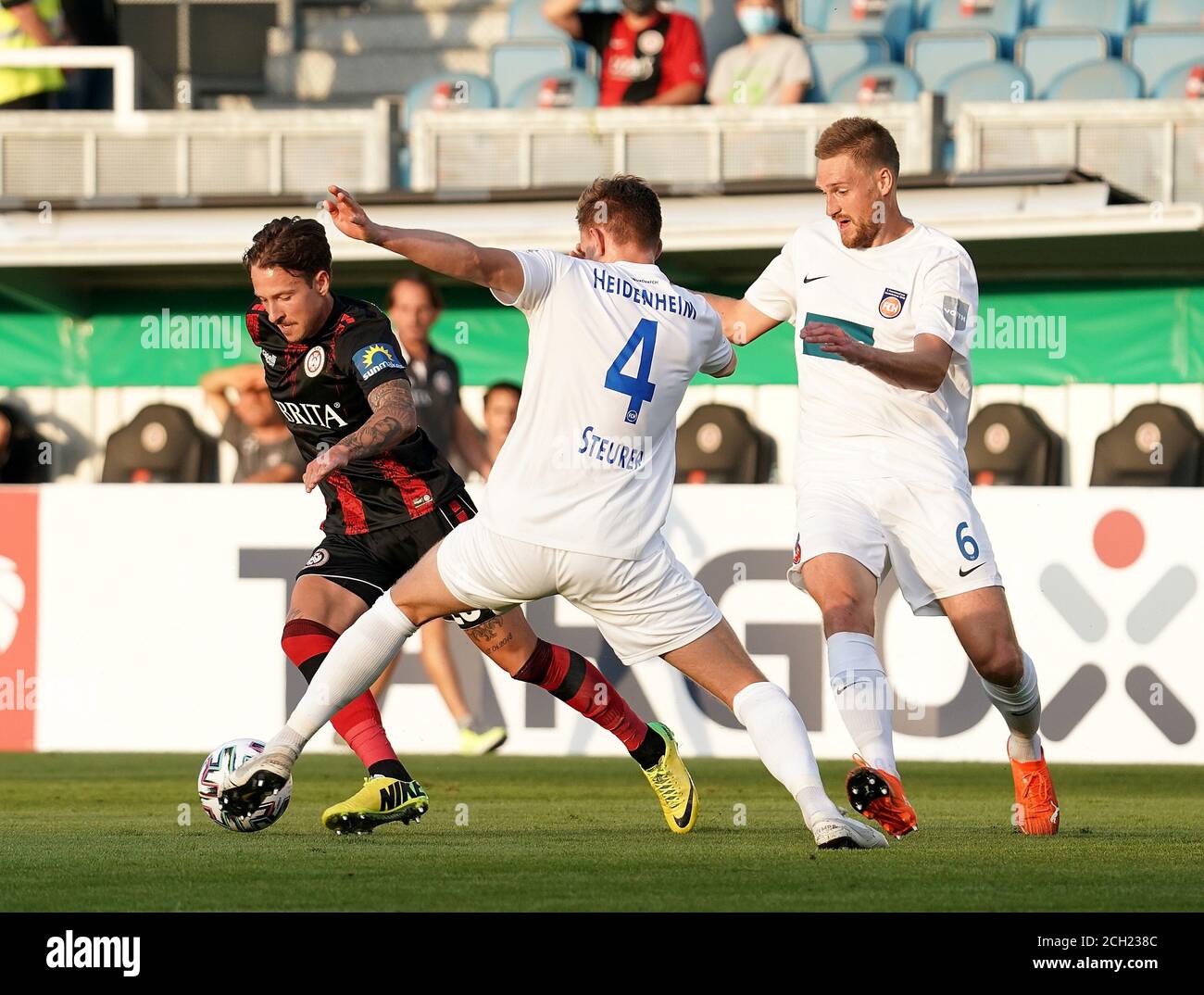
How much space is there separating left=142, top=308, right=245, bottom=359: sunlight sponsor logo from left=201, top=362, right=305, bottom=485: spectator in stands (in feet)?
4.10

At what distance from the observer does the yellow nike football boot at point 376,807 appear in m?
6.55

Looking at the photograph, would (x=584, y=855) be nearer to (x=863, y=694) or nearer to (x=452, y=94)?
(x=863, y=694)

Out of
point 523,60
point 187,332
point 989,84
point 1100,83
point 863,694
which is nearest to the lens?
point 863,694

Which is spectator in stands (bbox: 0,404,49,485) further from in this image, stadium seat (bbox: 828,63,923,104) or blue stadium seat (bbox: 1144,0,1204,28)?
blue stadium seat (bbox: 1144,0,1204,28)

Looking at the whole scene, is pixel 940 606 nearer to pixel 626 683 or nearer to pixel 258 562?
pixel 626 683

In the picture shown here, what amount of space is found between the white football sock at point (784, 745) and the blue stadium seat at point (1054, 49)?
447 inches

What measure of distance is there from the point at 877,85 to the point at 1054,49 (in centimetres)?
188

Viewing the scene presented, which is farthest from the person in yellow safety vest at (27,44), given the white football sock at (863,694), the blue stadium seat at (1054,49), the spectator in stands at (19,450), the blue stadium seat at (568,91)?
the white football sock at (863,694)

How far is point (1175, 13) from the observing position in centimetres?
1702

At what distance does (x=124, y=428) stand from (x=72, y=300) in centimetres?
203

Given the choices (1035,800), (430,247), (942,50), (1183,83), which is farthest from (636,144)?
(430,247)

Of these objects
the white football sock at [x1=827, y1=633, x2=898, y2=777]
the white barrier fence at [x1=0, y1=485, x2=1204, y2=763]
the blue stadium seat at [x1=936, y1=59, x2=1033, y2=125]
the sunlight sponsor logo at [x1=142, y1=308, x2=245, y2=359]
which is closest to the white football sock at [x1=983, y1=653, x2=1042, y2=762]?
the white football sock at [x1=827, y1=633, x2=898, y2=777]
